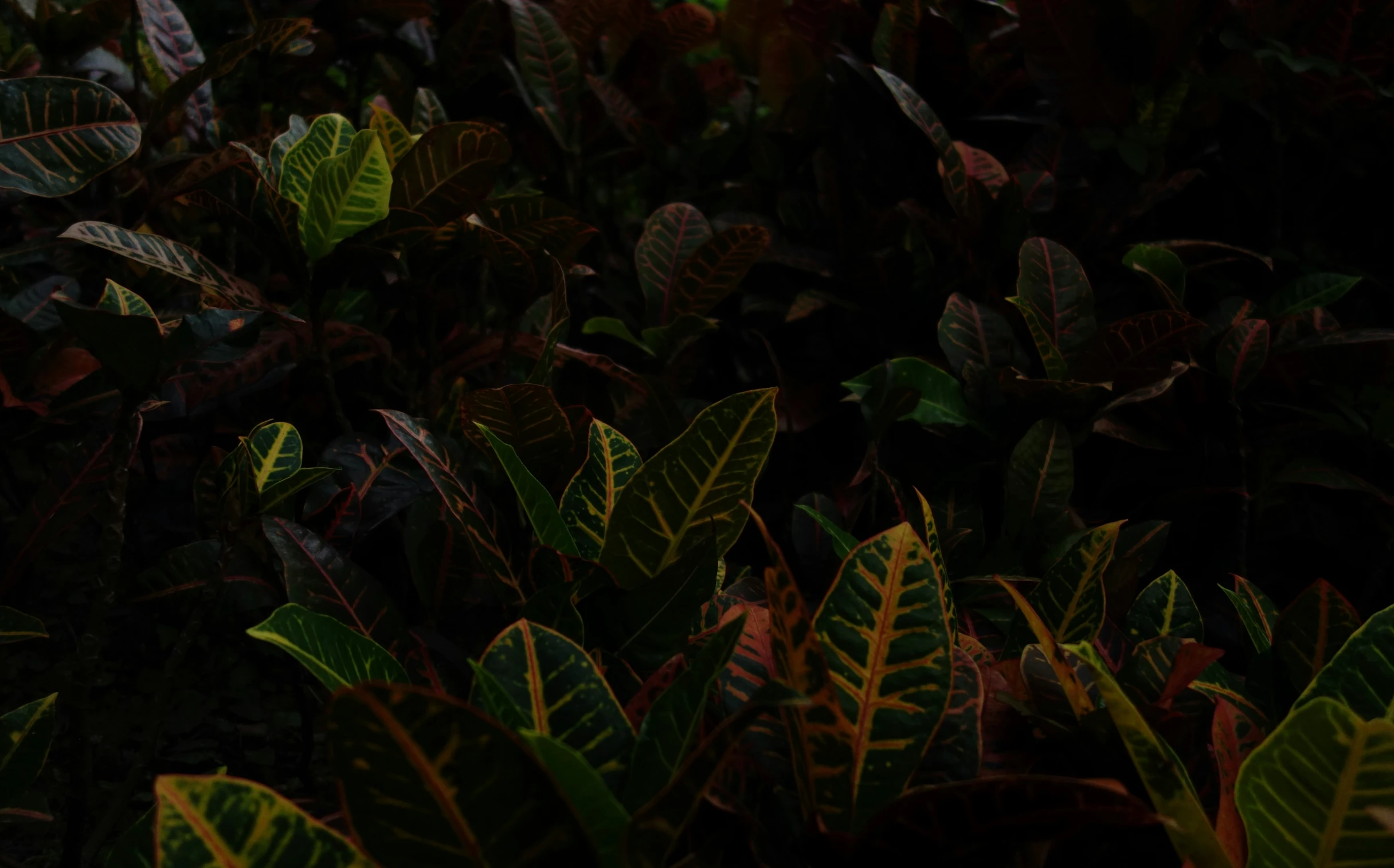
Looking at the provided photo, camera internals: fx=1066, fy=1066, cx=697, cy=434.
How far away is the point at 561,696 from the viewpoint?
683mm

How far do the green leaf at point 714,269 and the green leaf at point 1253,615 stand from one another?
2.43 ft

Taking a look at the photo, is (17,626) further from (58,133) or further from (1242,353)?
(1242,353)

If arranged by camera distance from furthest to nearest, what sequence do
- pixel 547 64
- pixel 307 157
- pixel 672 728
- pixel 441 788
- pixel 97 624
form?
1. pixel 547 64
2. pixel 307 157
3. pixel 97 624
4. pixel 672 728
5. pixel 441 788

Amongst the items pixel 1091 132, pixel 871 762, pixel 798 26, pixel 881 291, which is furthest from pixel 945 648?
pixel 798 26

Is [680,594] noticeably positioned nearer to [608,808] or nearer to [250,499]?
[608,808]

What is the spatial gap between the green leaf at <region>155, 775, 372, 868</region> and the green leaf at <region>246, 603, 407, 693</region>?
108 millimetres

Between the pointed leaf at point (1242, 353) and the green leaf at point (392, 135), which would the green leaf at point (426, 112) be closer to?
the green leaf at point (392, 135)

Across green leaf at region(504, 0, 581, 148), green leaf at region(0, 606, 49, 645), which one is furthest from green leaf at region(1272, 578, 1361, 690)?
green leaf at region(504, 0, 581, 148)

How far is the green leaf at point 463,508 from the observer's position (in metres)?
0.90

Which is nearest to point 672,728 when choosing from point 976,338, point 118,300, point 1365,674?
point 1365,674

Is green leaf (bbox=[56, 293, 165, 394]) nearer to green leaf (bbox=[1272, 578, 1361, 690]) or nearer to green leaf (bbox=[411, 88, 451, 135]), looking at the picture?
green leaf (bbox=[411, 88, 451, 135])

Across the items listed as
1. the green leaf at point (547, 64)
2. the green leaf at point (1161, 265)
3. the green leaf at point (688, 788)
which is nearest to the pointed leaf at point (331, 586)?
the green leaf at point (688, 788)

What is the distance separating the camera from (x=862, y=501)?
4.41 ft

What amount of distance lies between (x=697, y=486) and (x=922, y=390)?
24.4 inches
